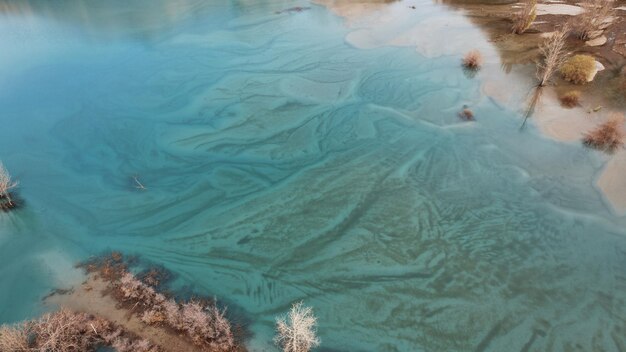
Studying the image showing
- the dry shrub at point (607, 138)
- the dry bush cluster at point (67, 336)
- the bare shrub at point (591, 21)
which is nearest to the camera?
the dry bush cluster at point (67, 336)

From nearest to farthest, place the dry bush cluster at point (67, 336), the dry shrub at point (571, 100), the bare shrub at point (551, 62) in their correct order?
the dry bush cluster at point (67, 336) → the dry shrub at point (571, 100) → the bare shrub at point (551, 62)

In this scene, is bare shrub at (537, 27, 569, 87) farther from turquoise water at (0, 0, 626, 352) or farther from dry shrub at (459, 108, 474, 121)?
dry shrub at (459, 108, 474, 121)

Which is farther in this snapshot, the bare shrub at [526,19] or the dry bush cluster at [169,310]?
the bare shrub at [526,19]

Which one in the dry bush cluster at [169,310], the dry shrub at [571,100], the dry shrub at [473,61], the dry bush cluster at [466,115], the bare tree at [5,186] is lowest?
the dry bush cluster at [169,310]

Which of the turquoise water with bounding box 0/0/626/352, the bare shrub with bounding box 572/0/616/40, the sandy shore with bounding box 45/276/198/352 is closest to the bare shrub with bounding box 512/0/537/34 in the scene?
the bare shrub with bounding box 572/0/616/40

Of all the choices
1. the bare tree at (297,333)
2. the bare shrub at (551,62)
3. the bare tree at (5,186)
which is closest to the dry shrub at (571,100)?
the bare shrub at (551,62)

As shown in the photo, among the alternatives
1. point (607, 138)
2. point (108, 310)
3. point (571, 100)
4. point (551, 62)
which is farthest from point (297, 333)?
point (551, 62)

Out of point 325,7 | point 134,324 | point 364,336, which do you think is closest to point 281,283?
point 364,336

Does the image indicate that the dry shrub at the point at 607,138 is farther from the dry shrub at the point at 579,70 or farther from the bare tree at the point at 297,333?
the bare tree at the point at 297,333
